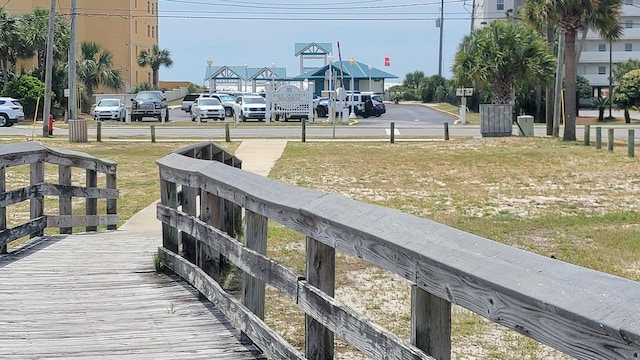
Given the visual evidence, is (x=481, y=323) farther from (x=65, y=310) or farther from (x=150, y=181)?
(x=150, y=181)

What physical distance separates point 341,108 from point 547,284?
4955 centimetres

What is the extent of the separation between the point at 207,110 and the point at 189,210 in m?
42.6

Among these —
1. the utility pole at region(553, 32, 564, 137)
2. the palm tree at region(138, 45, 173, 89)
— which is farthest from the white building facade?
the utility pole at region(553, 32, 564, 137)

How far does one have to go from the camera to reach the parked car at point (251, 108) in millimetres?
50634

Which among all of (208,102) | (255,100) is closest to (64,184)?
(208,102)

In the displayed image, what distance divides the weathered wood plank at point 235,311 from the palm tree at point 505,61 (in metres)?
34.2

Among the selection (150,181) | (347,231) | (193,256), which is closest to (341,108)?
(150,181)

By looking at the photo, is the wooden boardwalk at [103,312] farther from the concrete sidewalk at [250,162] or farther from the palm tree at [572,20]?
the palm tree at [572,20]

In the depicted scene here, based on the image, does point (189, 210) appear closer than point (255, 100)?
Yes

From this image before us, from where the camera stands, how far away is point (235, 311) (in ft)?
19.5

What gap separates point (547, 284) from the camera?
2754mm

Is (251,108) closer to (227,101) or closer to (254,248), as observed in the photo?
(227,101)

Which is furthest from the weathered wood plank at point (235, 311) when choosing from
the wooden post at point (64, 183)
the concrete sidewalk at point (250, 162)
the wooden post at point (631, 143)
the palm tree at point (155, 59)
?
the palm tree at point (155, 59)

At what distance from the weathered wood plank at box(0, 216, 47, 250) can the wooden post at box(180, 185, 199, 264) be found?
2.40 meters
